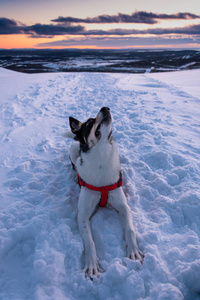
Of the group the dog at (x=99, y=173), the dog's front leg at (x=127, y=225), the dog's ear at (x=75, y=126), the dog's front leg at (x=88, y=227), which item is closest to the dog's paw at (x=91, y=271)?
the dog's front leg at (x=88, y=227)

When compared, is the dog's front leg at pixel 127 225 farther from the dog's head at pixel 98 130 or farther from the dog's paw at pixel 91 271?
the dog's head at pixel 98 130

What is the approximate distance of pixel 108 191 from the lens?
310cm

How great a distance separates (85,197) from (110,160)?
0.71m

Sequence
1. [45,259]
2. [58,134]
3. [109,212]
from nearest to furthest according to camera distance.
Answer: [45,259], [109,212], [58,134]

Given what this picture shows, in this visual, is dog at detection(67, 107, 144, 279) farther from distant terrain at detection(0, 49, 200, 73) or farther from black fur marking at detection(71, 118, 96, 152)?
distant terrain at detection(0, 49, 200, 73)

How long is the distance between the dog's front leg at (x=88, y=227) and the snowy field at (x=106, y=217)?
101 mm

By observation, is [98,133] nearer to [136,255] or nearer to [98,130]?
[98,130]

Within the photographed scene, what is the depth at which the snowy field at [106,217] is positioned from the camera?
2.15 metres

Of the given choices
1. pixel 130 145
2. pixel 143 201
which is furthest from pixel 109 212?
pixel 130 145

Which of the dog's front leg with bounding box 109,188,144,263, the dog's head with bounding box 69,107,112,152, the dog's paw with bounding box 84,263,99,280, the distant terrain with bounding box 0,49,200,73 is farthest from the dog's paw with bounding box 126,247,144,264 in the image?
the distant terrain with bounding box 0,49,200,73

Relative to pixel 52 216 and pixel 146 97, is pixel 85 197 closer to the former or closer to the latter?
pixel 52 216

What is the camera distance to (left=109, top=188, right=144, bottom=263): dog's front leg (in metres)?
2.50

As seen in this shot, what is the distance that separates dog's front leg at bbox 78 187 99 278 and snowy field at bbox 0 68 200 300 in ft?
0.33

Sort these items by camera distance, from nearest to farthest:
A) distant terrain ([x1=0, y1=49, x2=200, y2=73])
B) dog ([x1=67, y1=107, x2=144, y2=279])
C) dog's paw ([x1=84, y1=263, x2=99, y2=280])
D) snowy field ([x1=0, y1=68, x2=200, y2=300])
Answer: snowy field ([x1=0, y1=68, x2=200, y2=300]) < dog's paw ([x1=84, y1=263, x2=99, y2=280]) < dog ([x1=67, y1=107, x2=144, y2=279]) < distant terrain ([x1=0, y1=49, x2=200, y2=73])
